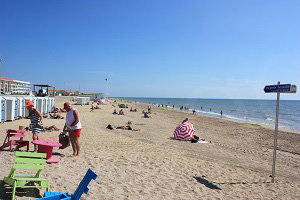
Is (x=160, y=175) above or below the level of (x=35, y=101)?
below

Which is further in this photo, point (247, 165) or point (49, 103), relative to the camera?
point (49, 103)

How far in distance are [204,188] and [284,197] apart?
1.76 meters

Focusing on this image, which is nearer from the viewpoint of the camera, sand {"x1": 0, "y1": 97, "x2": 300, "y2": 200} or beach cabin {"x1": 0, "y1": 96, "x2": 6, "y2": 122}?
sand {"x1": 0, "y1": 97, "x2": 300, "y2": 200}

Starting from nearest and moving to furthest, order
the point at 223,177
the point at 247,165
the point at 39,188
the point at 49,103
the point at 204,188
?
1. the point at 39,188
2. the point at 204,188
3. the point at 223,177
4. the point at 247,165
5. the point at 49,103

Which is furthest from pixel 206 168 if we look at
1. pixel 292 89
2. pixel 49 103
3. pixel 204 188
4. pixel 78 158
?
pixel 49 103

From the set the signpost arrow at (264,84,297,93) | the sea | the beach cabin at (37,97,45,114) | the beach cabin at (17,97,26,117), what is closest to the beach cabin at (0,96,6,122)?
the beach cabin at (17,97,26,117)

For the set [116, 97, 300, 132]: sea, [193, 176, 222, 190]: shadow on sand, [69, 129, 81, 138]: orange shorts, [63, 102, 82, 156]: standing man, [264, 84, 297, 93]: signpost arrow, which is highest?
[264, 84, 297, 93]: signpost arrow

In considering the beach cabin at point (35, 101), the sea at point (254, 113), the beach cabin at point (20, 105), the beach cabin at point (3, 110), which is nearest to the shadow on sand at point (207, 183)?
Result: the beach cabin at point (3, 110)

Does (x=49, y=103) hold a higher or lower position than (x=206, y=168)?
higher

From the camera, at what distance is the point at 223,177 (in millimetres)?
6262

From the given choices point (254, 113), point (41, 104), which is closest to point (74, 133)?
point (41, 104)

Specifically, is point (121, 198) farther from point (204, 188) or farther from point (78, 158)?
point (78, 158)

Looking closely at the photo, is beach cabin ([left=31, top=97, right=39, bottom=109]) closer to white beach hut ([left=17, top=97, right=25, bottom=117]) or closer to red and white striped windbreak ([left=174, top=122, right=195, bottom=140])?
white beach hut ([left=17, top=97, right=25, bottom=117])

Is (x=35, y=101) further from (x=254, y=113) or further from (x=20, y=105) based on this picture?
(x=254, y=113)
